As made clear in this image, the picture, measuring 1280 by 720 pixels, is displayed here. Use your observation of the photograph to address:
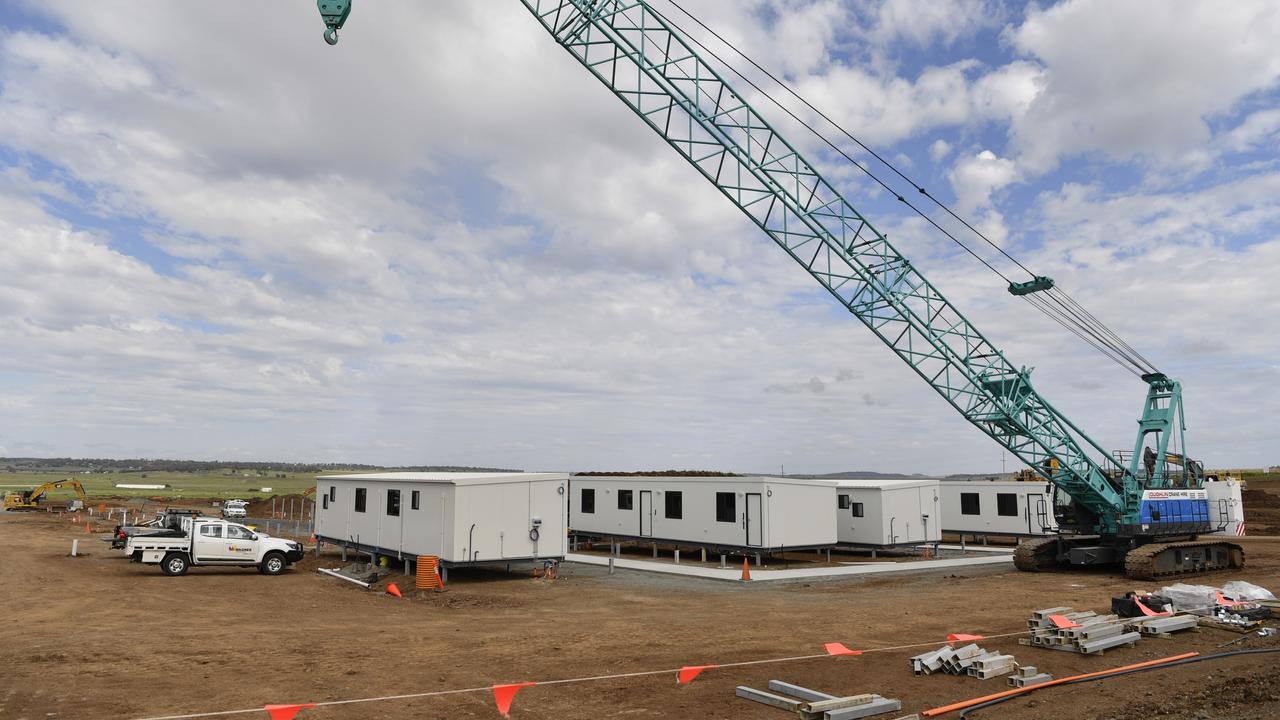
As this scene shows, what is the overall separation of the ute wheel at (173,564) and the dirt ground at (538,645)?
1.33 feet

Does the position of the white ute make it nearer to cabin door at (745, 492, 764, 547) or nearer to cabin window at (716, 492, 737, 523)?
cabin window at (716, 492, 737, 523)

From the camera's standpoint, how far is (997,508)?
36.1 meters

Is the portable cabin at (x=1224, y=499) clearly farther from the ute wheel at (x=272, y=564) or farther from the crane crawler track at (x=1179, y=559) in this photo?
the ute wheel at (x=272, y=564)

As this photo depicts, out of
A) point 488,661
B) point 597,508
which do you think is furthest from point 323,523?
point 488,661

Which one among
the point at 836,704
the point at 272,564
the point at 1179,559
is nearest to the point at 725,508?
the point at 1179,559

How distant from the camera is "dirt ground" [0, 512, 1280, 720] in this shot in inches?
431

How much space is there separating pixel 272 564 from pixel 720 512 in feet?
48.5

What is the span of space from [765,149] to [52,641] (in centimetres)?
2221

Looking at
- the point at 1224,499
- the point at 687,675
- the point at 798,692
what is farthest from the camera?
the point at 1224,499

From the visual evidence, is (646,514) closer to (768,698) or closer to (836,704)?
(768,698)

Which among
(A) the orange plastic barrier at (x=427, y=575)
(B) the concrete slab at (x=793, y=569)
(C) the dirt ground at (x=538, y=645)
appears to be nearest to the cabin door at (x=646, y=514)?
(B) the concrete slab at (x=793, y=569)

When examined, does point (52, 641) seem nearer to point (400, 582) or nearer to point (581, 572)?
point (400, 582)

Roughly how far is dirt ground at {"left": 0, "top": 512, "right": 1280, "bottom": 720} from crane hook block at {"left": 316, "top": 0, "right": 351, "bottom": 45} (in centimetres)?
1371

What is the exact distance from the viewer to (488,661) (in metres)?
13.5
